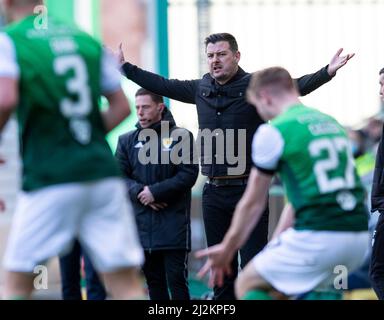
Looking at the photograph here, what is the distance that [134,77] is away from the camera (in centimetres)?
917

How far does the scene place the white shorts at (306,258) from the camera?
6.05 meters

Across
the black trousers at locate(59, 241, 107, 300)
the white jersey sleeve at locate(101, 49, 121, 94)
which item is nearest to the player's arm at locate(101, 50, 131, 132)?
the white jersey sleeve at locate(101, 49, 121, 94)

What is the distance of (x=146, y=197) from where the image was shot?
345 inches

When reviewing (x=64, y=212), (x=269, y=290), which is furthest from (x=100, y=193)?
(x=269, y=290)

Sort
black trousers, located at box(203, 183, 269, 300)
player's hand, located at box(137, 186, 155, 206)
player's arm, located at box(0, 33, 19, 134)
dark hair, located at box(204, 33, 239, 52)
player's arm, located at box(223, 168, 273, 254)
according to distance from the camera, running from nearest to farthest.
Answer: player's arm, located at box(0, 33, 19, 134) → player's arm, located at box(223, 168, 273, 254) → black trousers, located at box(203, 183, 269, 300) → player's hand, located at box(137, 186, 155, 206) → dark hair, located at box(204, 33, 239, 52)

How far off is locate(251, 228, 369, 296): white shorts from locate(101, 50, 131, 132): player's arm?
1143 millimetres

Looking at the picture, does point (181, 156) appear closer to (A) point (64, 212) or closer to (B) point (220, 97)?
(B) point (220, 97)

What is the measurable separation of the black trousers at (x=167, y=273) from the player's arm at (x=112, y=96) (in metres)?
2.88

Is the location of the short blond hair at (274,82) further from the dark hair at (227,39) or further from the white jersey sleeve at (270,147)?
the dark hair at (227,39)

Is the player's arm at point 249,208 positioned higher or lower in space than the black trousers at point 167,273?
higher

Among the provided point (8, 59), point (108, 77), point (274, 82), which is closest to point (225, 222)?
point (274, 82)

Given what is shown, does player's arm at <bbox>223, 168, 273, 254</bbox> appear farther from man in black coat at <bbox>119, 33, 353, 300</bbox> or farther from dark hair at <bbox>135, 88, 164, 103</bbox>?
dark hair at <bbox>135, 88, 164, 103</bbox>

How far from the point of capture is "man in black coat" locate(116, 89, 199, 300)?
28.8 feet

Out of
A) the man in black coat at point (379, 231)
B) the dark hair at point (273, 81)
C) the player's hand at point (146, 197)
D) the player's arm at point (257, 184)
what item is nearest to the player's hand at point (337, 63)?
the man in black coat at point (379, 231)
